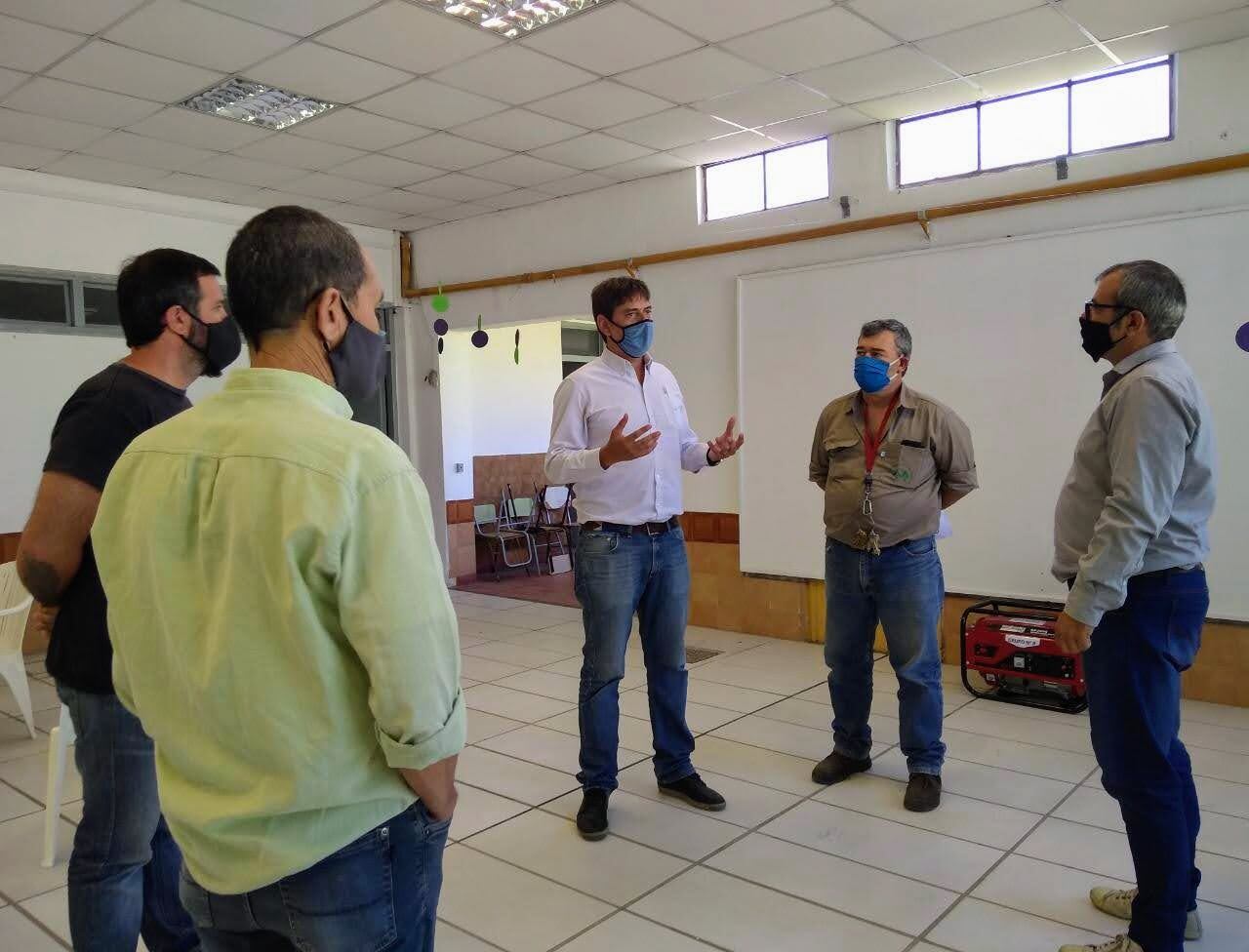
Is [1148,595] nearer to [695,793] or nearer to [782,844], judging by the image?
[782,844]

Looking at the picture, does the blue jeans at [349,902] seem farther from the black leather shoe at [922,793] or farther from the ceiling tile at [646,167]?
the ceiling tile at [646,167]

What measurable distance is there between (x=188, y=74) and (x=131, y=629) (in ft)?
13.3

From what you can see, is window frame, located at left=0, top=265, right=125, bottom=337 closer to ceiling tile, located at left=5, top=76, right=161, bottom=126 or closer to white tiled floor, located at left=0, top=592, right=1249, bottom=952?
ceiling tile, located at left=5, top=76, right=161, bottom=126

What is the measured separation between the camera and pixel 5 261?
18.6ft

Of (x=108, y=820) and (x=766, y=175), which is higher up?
(x=766, y=175)

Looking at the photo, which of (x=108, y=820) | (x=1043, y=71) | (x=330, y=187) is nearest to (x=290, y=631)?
(x=108, y=820)

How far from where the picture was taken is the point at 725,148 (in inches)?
222

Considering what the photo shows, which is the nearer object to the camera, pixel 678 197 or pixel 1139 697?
pixel 1139 697

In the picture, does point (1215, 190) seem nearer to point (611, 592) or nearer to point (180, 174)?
point (611, 592)

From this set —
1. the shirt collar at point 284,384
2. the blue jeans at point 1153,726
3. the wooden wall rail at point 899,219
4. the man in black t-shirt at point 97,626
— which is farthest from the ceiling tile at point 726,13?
the shirt collar at point 284,384

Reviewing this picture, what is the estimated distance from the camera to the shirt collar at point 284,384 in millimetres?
1099

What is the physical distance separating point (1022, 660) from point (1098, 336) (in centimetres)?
245

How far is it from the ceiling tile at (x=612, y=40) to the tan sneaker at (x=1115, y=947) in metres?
3.58

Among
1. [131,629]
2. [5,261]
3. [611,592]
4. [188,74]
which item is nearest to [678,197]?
[188,74]
